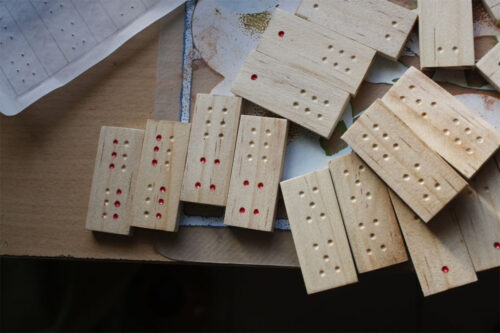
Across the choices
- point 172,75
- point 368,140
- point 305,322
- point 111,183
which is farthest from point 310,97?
point 305,322

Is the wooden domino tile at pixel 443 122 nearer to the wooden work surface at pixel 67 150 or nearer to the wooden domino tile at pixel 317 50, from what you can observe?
the wooden domino tile at pixel 317 50

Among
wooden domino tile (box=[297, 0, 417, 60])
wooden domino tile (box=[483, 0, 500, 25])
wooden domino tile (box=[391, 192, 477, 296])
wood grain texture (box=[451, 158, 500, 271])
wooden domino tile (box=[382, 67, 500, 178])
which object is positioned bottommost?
wooden domino tile (box=[391, 192, 477, 296])

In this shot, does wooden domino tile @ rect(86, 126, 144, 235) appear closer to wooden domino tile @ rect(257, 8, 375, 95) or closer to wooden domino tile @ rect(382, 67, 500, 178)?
wooden domino tile @ rect(257, 8, 375, 95)

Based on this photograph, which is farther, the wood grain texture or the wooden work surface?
the wooden work surface

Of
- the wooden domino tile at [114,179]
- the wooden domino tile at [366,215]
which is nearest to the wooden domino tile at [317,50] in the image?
the wooden domino tile at [366,215]

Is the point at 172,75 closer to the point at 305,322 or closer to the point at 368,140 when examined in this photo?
the point at 368,140

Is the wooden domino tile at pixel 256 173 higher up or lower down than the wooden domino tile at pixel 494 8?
lower down

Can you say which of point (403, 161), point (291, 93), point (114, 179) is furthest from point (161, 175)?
Answer: point (403, 161)

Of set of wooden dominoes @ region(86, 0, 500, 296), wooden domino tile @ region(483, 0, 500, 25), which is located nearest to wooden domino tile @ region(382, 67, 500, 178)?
set of wooden dominoes @ region(86, 0, 500, 296)

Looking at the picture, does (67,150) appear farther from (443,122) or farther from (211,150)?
(443,122)
